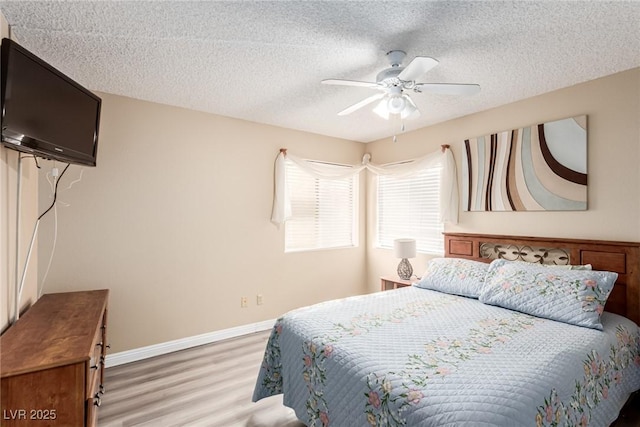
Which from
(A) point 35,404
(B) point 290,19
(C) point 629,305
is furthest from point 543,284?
(A) point 35,404

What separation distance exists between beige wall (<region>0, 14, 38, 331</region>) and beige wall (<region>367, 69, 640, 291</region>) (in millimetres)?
3806

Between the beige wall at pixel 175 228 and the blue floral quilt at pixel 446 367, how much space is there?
4.80ft

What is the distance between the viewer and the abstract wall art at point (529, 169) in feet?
8.67

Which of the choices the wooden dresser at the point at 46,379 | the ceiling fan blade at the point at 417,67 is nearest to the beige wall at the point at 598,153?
the ceiling fan blade at the point at 417,67

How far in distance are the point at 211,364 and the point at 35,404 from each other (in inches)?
67.6

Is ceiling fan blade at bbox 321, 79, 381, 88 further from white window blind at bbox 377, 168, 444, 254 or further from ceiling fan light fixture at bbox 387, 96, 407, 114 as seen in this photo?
white window blind at bbox 377, 168, 444, 254

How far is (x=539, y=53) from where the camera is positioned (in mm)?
2125

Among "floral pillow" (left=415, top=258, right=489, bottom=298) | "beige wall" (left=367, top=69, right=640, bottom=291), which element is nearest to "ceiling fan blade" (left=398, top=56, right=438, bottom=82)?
"beige wall" (left=367, top=69, right=640, bottom=291)

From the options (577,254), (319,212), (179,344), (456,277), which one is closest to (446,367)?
(456,277)

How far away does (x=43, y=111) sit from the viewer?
1741 millimetres

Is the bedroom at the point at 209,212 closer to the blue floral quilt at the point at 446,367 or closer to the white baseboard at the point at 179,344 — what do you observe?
the white baseboard at the point at 179,344

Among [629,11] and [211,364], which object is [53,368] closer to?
[211,364]

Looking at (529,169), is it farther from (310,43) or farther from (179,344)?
(179,344)

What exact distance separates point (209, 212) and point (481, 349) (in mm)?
2777
